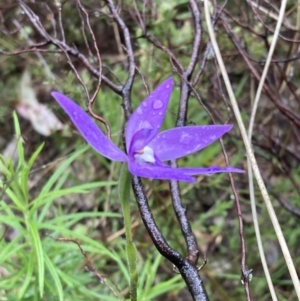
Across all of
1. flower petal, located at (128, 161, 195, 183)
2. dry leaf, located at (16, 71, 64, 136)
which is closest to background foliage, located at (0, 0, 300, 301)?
dry leaf, located at (16, 71, 64, 136)

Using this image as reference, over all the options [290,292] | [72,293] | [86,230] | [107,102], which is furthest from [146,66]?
[290,292]

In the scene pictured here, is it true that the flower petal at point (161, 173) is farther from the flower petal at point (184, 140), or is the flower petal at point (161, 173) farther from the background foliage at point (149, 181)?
the background foliage at point (149, 181)

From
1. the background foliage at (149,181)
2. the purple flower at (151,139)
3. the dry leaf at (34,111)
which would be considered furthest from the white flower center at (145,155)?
the dry leaf at (34,111)

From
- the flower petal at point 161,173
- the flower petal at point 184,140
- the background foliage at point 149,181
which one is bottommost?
the flower petal at point 161,173

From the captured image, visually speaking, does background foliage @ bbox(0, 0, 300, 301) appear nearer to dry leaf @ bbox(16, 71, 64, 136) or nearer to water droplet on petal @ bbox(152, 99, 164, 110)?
dry leaf @ bbox(16, 71, 64, 136)

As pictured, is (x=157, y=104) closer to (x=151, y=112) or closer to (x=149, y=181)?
(x=151, y=112)

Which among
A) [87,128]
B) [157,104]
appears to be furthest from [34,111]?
[87,128]

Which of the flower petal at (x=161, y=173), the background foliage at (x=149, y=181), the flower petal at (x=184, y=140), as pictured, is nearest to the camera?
the flower petal at (x=161, y=173)

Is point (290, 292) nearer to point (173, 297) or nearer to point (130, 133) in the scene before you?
point (173, 297)
